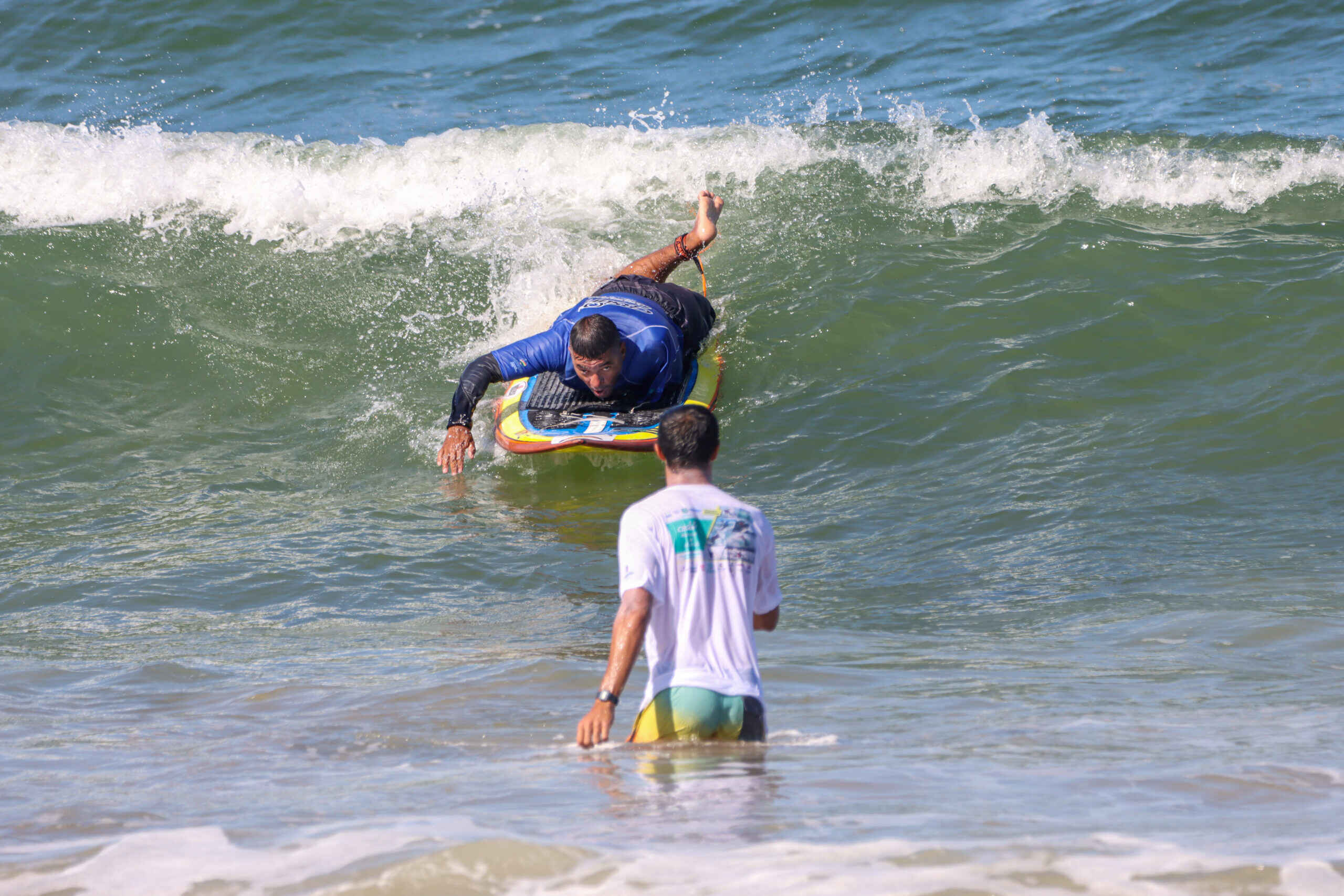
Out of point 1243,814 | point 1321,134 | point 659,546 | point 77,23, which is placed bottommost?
point 1243,814

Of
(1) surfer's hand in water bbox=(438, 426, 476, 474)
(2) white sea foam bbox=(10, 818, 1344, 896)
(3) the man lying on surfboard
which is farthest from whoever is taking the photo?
(1) surfer's hand in water bbox=(438, 426, 476, 474)

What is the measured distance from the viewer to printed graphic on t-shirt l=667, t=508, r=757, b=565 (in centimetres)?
A: 390

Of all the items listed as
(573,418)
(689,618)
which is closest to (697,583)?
(689,618)

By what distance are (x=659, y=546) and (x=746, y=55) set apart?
48.9 ft

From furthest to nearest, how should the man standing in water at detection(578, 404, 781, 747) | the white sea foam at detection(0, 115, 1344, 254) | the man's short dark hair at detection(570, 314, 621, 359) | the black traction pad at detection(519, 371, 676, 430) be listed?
the white sea foam at detection(0, 115, 1344, 254), the black traction pad at detection(519, 371, 676, 430), the man's short dark hair at detection(570, 314, 621, 359), the man standing in water at detection(578, 404, 781, 747)

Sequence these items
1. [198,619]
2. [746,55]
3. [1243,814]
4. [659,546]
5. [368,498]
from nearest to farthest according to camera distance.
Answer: [1243,814], [659,546], [198,619], [368,498], [746,55]

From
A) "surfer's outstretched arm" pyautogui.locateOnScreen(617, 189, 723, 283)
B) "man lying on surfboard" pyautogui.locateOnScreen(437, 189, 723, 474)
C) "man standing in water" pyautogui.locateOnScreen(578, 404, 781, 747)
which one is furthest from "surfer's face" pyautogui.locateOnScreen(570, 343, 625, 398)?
"man standing in water" pyautogui.locateOnScreen(578, 404, 781, 747)

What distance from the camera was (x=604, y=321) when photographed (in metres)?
7.92

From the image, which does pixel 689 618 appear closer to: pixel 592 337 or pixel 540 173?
pixel 592 337

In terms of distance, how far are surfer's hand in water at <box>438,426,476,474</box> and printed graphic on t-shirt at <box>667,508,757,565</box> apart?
469cm

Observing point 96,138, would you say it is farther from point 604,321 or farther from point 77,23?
point 604,321

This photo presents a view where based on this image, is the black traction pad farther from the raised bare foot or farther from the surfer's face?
the raised bare foot

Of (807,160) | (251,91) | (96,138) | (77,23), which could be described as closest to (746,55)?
(807,160)

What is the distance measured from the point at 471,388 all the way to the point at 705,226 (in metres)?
2.80
